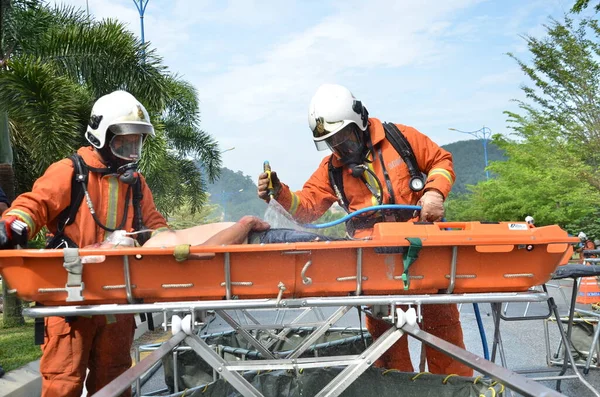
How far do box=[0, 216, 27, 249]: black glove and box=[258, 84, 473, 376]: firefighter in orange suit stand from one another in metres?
1.27

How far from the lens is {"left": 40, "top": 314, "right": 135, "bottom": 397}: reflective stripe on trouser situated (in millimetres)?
3404

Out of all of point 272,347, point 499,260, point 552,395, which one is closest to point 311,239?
point 499,260

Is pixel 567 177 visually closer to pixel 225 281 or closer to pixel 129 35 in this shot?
pixel 129 35

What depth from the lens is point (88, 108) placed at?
10.1 m

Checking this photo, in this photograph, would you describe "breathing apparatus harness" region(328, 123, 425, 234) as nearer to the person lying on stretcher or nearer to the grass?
the person lying on stretcher

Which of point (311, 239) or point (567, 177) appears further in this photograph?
point (567, 177)

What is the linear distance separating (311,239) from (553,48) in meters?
19.8

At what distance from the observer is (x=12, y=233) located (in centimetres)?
281

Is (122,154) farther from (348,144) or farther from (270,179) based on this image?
(348,144)

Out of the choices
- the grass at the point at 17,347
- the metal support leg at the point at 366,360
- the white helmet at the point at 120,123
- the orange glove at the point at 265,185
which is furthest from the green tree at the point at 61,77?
the metal support leg at the point at 366,360

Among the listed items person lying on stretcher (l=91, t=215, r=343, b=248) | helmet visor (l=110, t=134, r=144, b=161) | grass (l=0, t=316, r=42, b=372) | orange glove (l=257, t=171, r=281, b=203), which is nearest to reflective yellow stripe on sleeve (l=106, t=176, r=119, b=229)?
helmet visor (l=110, t=134, r=144, b=161)

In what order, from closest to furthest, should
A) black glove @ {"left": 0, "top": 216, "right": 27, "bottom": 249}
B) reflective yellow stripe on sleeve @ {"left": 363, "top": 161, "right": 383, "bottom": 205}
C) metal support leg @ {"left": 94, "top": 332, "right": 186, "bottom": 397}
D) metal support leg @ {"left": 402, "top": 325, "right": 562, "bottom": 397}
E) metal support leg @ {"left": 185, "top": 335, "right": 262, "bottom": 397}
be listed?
metal support leg @ {"left": 402, "top": 325, "right": 562, "bottom": 397} < metal support leg @ {"left": 94, "top": 332, "right": 186, "bottom": 397} < metal support leg @ {"left": 185, "top": 335, "right": 262, "bottom": 397} < black glove @ {"left": 0, "top": 216, "right": 27, "bottom": 249} < reflective yellow stripe on sleeve @ {"left": 363, "top": 161, "right": 383, "bottom": 205}

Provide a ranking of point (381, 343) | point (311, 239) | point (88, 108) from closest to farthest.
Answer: point (381, 343)
point (311, 239)
point (88, 108)

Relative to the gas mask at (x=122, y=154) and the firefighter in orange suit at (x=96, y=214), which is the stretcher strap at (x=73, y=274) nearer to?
the firefighter in orange suit at (x=96, y=214)
